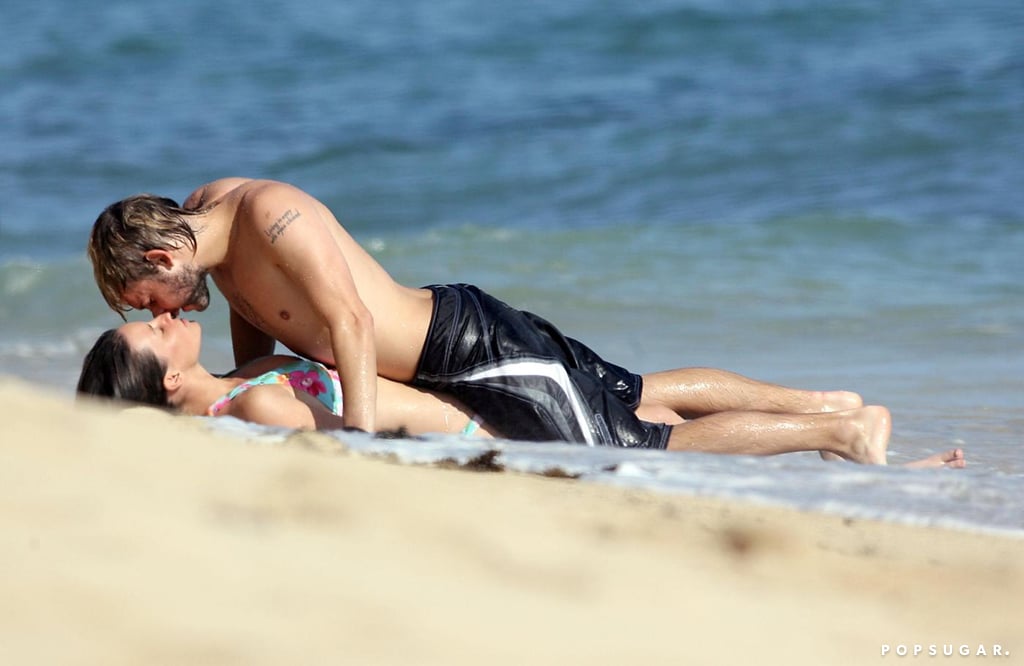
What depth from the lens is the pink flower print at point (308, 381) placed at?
3736 millimetres

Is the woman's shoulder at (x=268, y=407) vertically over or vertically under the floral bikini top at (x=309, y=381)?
under

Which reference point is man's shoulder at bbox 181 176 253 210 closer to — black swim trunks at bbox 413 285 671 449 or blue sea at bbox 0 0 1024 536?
black swim trunks at bbox 413 285 671 449

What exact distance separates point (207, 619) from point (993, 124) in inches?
442

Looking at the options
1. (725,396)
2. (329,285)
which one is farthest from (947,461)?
(329,285)

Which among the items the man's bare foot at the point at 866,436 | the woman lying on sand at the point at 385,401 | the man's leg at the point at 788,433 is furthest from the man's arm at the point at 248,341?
the man's bare foot at the point at 866,436

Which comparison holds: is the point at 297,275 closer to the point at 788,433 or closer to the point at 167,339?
the point at 167,339

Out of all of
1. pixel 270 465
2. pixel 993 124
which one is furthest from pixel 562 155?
pixel 270 465

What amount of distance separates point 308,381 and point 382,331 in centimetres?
27

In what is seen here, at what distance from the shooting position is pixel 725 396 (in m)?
4.15

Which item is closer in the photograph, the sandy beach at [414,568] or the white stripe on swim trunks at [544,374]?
the sandy beach at [414,568]

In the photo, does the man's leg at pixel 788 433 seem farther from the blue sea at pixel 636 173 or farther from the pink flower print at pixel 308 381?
the pink flower print at pixel 308 381

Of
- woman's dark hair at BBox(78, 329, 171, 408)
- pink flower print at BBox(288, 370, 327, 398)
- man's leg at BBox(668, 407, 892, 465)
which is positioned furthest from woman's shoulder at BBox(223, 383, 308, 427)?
man's leg at BBox(668, 407, 892, 465)

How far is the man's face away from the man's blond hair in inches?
1.0

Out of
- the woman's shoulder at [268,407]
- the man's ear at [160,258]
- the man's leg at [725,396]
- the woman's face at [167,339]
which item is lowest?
the woman's shoulder at [268,407]
